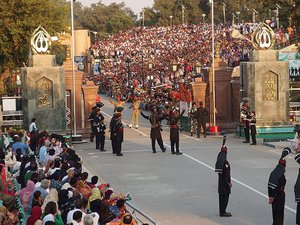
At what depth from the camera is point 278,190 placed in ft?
52.9

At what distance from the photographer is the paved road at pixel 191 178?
18156 millimetres

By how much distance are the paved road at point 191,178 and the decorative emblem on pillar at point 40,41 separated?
4378 millimetres

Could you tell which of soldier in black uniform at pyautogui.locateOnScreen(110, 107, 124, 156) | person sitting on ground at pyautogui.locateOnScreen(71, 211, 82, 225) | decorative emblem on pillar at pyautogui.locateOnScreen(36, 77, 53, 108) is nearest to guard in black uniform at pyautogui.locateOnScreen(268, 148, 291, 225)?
person sitting on ground at pyautogui.locateOnScreen(71, 211, 82, 225)

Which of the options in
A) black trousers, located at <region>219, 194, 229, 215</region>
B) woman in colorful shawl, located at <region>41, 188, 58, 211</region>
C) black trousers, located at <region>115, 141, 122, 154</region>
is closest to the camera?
woman in colorful shawl, located at <region>41, 188, 58, 211</region>

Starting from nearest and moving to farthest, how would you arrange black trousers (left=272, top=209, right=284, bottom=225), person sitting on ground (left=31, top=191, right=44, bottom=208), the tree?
person sitting on ground (left=31, top=191, right=44, bottom=208), black trousers (left=272, top=209, right=284, bottom=225), the tree

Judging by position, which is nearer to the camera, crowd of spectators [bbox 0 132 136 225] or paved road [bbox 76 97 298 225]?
crowd of spectators [bbox 0 132 136 225]

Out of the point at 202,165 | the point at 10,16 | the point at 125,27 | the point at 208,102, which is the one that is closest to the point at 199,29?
the point at 125,27

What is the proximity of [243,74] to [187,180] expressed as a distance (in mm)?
12552

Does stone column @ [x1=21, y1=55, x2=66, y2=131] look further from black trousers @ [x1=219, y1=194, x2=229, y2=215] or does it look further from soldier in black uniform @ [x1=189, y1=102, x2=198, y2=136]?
black trousers @ [x1=219, y1=194, x2=229, y2=215]

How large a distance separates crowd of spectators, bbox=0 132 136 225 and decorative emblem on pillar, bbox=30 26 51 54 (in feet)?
42.8

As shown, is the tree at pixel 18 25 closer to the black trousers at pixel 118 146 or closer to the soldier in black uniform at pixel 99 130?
the soldier in black uniform at pixel 99 130

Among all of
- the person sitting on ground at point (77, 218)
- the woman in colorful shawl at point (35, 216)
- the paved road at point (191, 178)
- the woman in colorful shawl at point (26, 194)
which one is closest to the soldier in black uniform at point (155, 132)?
Answer: the paved road at point (191, 178)

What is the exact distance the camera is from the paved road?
1816cm

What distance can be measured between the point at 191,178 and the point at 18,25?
91.0 ft
